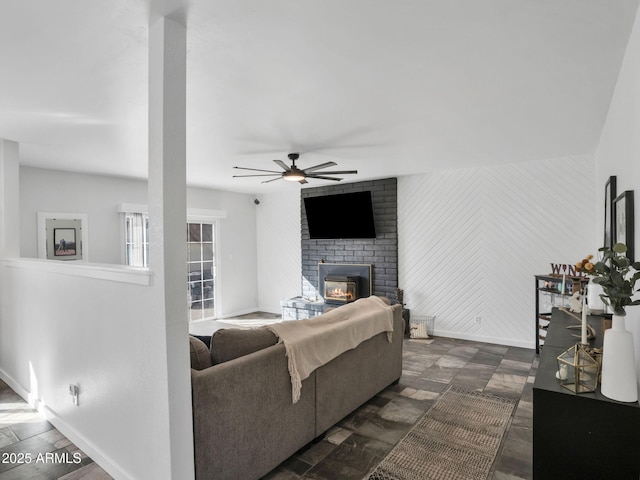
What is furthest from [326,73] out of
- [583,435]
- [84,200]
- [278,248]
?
[278,248]

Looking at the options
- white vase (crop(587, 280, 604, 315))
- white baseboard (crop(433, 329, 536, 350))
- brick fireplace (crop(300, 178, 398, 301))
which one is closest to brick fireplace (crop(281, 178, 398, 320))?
brick fireplace (crop(300, 178, 398, 301))

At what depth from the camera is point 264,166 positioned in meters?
5.00

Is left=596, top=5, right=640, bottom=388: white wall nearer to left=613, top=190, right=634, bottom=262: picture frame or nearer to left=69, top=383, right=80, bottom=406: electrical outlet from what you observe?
left=613, top=190, right=634, bottom=262: picture frame

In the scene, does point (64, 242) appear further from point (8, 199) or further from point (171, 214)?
point (171, 214)

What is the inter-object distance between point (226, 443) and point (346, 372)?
118cm

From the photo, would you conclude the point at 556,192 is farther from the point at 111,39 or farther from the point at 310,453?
the point at 111,39

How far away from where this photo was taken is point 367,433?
9.22 ft

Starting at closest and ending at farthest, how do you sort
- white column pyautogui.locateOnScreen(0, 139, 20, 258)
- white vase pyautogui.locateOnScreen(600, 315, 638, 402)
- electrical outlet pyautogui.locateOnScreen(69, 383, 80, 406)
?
white vase pyautogui.locateOnScreen(600, 315, 638, 402) → electrical outlet pyautogui.locateOnScreen(69, 383, 80, 406) → white column pyautogui.locateOnScreen(0, 139, 20, 258)

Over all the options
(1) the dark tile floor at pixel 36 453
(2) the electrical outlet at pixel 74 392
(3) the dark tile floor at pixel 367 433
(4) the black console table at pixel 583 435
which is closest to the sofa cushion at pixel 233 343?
(3) the dark tile floor at pixel 367 433

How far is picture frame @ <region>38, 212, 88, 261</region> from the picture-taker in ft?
15.6

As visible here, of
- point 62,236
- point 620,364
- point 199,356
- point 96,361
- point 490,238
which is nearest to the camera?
point 620,364

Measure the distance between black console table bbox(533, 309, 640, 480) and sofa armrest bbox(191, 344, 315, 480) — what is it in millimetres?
1416

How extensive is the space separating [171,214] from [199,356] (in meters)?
0.87

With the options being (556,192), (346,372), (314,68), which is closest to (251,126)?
(314,68)
